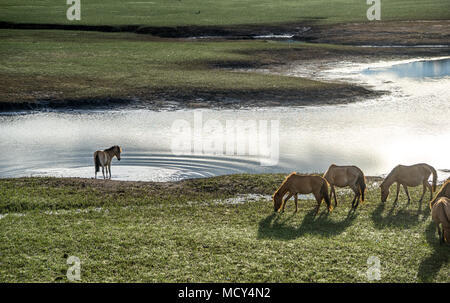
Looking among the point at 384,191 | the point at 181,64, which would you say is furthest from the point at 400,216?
the point at 181,64

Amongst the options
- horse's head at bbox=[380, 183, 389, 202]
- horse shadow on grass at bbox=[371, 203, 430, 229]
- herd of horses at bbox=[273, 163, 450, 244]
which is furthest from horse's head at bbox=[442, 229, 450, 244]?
horse's head at bbox=[380, 183, 389, 202]

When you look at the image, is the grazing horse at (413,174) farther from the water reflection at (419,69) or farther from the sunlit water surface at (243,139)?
the water reflection at (419,69)

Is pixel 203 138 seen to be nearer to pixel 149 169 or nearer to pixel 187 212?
pixel 149 169

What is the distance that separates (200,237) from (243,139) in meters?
14.4

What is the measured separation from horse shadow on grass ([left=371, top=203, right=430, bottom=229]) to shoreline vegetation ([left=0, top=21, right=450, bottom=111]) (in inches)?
793

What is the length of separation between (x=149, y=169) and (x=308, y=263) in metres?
12.3

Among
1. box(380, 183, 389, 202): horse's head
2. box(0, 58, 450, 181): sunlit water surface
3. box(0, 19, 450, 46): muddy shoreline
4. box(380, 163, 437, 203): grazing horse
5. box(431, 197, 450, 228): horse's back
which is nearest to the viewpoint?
box(431, 197, 450, 228): horse's back

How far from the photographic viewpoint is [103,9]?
317 feet

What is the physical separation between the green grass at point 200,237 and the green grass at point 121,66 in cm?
2004

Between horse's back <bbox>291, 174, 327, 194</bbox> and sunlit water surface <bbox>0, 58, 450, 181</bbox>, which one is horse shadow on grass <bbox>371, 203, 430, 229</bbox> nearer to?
horse's back <bbox>291, 174, 327, 194</bbox>

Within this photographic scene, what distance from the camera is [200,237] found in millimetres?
15227

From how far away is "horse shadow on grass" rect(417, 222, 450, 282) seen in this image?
12.6 meters

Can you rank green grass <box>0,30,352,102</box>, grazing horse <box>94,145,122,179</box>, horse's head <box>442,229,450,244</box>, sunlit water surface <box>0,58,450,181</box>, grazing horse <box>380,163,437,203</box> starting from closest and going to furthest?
1. horse's head <box>442,229,450,244</box>
2. grazing horse <box>380,163,437,203</box>
3. grazing horse <box>94,145,122,179</box>
4. sunlit water surface <box>0,58,450,181</box>
5. green grass <box>0,30,352,102</box>
